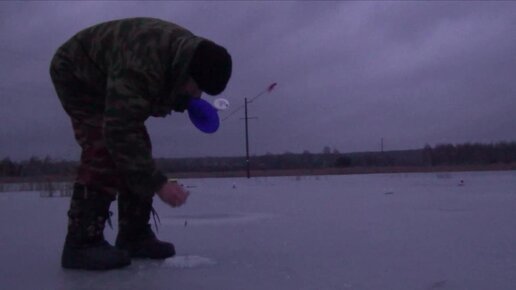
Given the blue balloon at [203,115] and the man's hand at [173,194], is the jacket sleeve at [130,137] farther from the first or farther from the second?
the blue balloon at [203,115]

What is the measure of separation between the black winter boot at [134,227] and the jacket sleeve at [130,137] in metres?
0.41

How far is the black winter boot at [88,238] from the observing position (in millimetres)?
2023

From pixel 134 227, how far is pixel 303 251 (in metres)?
0.65

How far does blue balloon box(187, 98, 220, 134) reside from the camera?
7.00 feet

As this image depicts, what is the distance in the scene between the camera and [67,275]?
1.93 m

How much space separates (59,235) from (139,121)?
3.99ft

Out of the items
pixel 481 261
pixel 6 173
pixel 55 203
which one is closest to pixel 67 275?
pixel 481 261

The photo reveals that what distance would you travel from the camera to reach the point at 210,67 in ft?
6.57

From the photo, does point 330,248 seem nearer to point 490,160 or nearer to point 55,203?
point 55,203

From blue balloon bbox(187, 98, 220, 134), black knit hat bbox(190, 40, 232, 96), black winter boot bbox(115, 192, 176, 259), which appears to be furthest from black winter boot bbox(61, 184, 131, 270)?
black knit hat bbox(190, 40, 232, 96)

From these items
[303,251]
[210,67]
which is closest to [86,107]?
[210,67]

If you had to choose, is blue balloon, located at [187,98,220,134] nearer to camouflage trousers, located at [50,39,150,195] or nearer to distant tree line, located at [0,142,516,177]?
camouflage trousers, located at [50,39,150,195]

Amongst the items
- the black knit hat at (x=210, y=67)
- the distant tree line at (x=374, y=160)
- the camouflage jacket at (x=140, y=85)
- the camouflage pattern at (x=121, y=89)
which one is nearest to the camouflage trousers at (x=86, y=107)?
the camouflage pattern at (x=121, y=89)

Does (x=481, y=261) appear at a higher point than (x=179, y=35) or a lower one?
lower
